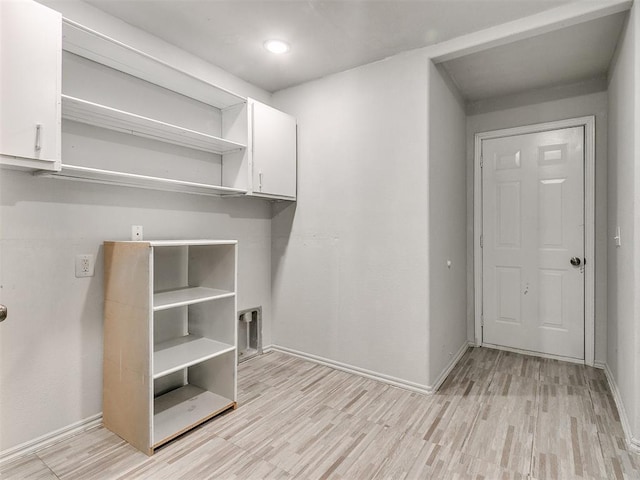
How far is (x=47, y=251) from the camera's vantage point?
1895mm

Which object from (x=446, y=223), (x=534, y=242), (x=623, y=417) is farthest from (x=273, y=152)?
(x=623, y=417)

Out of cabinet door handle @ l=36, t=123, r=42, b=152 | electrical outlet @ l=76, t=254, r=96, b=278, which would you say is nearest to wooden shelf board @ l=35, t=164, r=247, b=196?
cabinet door handle @ l=36, t=123, r=42, b=152

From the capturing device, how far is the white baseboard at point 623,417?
6.05 ft

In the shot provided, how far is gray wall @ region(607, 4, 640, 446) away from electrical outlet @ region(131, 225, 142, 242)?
9.52 ft

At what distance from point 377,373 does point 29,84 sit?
9.00ft

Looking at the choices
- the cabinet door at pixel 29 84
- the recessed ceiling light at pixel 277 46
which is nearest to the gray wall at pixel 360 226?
the recessed ceiling light at pixel 277 46

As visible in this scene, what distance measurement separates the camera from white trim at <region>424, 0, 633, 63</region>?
1969 millimetres

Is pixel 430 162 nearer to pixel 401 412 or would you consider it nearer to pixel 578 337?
pixel 401 412

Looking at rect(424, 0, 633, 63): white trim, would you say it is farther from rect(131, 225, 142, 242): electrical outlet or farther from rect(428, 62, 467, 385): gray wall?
rect(131, 225, 142, 242): electrical outlet

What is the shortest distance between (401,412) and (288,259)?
1603 millimetres

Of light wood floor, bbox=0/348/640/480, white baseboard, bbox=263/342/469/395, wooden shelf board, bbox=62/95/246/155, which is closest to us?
light wood floor, bbox=0/348/640/480

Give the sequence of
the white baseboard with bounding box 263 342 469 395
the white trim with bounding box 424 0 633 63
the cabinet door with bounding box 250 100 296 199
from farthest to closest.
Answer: the cabinet door with bounding box 250 100 296 199 < the white baseboard with bounding box 263 342 469 395 < the white trim with bounding box 424 0 633 63

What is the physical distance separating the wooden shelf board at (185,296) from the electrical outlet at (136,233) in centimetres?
39

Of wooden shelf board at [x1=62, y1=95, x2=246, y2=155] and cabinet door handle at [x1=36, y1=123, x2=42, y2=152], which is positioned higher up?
wooden shelf board at [x1=62, y1=95, x2=246, y2=155]
